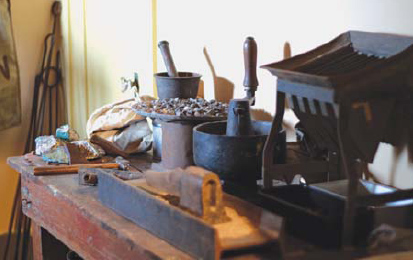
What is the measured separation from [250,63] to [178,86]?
262 millimetres

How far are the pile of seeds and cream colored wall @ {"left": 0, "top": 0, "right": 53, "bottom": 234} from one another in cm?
145

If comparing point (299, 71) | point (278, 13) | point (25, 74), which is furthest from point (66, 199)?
point (25, 74)

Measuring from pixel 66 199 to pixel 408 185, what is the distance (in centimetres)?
81

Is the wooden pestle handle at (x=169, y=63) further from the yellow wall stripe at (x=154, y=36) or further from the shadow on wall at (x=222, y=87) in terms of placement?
the yellow wall stripe at (x=154, y=36)

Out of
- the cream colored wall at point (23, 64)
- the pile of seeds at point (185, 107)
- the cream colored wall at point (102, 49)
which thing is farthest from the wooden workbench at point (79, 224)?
the cream colored wall at point (23, 64)

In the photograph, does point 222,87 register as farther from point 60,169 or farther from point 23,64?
point 23,64

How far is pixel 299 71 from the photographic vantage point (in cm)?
126

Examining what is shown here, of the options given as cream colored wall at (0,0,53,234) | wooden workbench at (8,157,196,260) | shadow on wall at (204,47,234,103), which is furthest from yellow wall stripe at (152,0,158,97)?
cream colored wall at (0,0,53,234)

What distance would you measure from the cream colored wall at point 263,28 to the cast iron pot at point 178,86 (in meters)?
0.14

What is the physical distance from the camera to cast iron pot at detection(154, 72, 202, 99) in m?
1.80

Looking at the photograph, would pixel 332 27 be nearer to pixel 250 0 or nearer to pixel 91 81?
pixel 250 0

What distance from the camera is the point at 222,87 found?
1.95 metres

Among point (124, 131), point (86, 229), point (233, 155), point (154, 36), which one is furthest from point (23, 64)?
point (233, 155)

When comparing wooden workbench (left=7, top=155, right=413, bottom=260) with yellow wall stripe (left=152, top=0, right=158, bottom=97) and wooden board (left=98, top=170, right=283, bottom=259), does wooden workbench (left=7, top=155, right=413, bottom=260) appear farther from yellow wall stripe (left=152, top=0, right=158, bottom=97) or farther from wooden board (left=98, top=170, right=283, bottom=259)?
yellow wall stripe (left=152, top=0, right=158, bottom=97)
